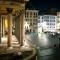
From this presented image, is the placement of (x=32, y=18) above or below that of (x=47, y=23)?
A: above

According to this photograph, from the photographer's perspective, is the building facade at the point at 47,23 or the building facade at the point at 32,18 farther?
the building facade at the point at 47,23

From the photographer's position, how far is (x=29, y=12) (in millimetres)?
119562

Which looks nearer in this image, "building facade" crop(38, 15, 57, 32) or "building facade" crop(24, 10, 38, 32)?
"building facade" crop(24, 10, 38, 32)

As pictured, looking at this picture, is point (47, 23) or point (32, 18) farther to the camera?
point (47, 23)

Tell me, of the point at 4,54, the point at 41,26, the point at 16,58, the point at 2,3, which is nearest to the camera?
the point at 16,58

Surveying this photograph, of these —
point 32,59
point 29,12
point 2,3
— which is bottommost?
point 32,59

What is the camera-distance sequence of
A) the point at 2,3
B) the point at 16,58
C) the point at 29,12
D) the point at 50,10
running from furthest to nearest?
the point at 50,10 < the point at 29,12 < the point at 2,3 < the point at 16,58

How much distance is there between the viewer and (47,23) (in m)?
129

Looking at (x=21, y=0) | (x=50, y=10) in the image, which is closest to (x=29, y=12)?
(x=50, y=10)

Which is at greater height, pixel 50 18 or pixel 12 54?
pixel 50 18

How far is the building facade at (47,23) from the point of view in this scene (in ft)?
415

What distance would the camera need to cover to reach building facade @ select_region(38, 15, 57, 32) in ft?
415

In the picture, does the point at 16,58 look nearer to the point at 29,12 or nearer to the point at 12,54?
the point at 12,54

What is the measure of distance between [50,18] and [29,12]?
60.2ft
